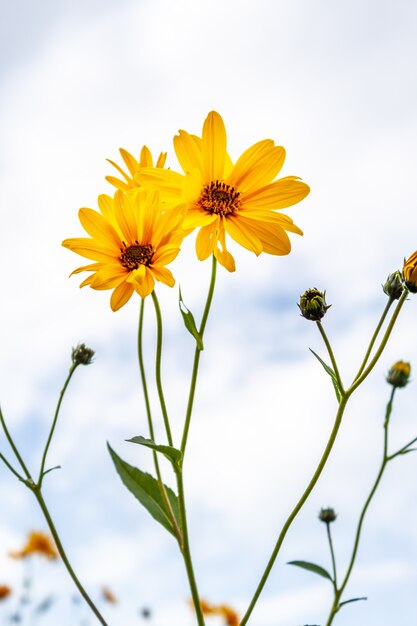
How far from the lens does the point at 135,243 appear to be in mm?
1494

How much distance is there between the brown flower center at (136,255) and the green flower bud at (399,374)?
44.0 inches

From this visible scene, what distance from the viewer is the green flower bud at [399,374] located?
228 centimetres

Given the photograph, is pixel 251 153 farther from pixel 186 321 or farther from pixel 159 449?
pixel 159 449

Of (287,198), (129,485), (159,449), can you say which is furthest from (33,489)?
(287,198)

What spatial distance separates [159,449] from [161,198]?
50cm

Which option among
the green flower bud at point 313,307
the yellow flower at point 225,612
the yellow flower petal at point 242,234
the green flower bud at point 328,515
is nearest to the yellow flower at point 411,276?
the green flower bud at point 313,307

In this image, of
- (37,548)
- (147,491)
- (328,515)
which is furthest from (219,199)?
(37,548)

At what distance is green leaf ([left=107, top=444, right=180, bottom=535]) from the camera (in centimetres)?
147

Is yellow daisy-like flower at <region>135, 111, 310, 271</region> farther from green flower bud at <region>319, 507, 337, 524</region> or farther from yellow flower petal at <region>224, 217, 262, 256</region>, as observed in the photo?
green flower bud at <region>319, 507, 337, 524</region>

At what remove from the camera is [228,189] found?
1.51 meters

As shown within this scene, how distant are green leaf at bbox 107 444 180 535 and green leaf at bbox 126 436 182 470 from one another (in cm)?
Result: 15

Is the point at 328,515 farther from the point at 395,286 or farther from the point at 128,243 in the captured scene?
the point at 128,243

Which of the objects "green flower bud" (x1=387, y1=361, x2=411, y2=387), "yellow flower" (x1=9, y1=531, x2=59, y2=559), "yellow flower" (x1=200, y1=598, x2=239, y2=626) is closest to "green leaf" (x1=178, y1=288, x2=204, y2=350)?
"green flower bud" (x1=387, y1=361, x2=411, y2=387)

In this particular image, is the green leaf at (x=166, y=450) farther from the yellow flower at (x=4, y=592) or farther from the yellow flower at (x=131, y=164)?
the yellow flower at (x=4, y=592)
